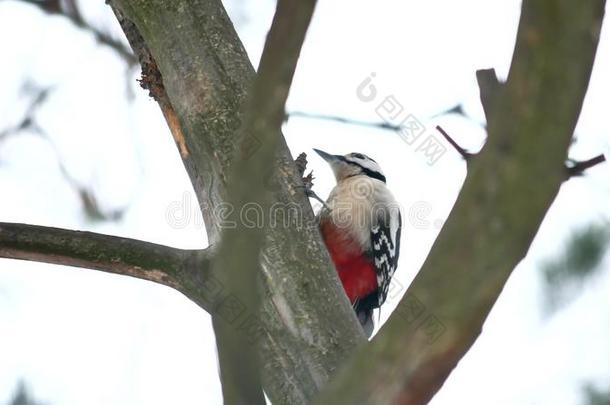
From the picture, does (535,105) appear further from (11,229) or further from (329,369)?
Answer: (11,229)

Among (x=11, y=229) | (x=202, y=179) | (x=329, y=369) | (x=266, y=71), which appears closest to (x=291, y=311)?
(x=329, y=369)

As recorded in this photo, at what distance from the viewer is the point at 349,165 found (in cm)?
575

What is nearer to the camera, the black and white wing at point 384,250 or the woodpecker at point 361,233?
the woodpecker at point 361,233

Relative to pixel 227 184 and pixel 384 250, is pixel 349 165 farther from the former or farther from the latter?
pixel 227 184

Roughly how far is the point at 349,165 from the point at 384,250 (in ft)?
2.19

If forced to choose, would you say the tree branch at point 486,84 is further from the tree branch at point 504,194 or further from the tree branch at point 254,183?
the tree branch at point 254,183

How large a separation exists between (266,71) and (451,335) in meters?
0.52

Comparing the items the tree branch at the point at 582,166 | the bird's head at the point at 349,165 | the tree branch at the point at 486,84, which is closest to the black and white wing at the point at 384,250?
the bird's head at the point at 349,165

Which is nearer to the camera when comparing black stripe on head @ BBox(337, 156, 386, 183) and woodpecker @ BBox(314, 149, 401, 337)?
woodpecker @ BBox(314, 149, 401, 337)

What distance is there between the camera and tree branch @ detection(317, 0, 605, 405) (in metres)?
1.49

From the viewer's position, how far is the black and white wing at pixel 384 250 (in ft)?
17.3

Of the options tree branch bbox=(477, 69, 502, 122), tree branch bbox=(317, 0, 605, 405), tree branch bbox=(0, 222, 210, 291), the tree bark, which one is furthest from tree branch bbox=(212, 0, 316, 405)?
tree branch bbox=(0, 222, 210, 291)

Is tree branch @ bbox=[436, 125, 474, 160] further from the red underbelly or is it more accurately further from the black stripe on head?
the black stripe on head

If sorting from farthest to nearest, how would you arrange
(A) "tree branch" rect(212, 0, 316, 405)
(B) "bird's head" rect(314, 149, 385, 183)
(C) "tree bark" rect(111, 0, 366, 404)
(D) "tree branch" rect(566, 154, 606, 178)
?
1. (B) "bird's head" rect(314, 149, 385, 183)
2. (C) "tree bark" rect(111, 0, 366, 404)
3. (D) "tree branch" rect(566, 154, 606, 178)
4. (A) "tree branch" rect(212, 0, 316, 405)
